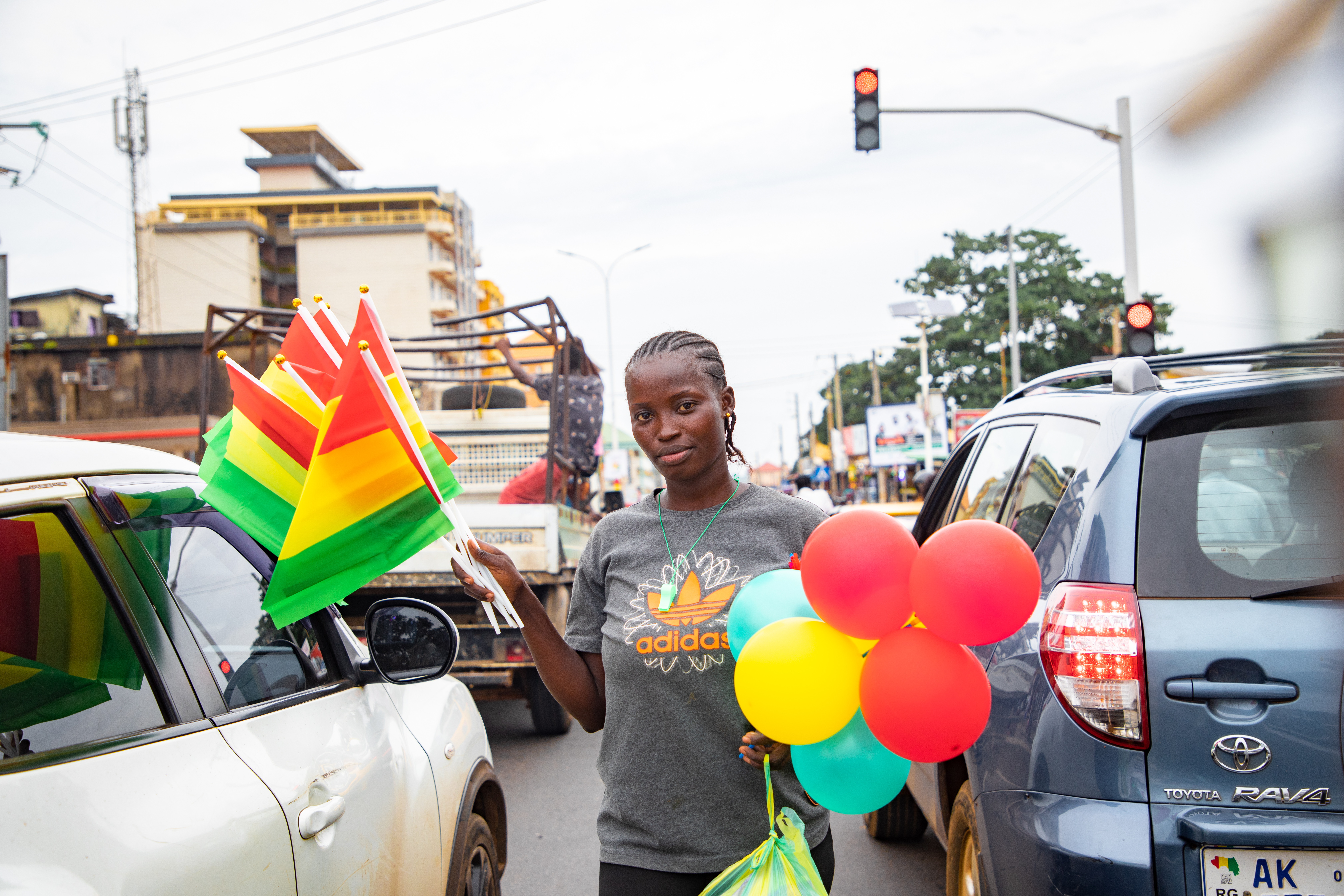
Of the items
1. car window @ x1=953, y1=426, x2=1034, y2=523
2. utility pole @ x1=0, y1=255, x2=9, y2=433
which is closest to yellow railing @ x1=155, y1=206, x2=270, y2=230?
utility pole @ x1=0, y1=255, x2=9, y2=433

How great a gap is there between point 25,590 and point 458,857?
155cm

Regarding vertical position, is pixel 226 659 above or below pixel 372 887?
→ above

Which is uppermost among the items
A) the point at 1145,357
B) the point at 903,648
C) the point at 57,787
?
the point at 1145,357

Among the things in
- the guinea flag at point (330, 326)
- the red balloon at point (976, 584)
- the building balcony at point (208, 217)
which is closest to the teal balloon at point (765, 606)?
the red balloon at point (976, 584)

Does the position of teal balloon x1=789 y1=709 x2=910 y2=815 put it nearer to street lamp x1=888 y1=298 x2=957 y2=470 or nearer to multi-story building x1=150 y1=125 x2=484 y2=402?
street lamp x1=888 y1=298 x2=957 y2=470

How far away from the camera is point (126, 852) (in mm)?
1415

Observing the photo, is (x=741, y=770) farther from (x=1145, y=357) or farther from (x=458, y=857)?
(x=1145, y=357)

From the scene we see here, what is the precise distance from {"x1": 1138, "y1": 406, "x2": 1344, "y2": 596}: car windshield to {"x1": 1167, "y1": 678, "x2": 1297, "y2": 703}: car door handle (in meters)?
0.21

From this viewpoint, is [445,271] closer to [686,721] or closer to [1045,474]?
[1045,474]

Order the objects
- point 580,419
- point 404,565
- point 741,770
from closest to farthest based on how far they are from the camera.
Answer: point 741,770 → point 404,565 → point 580,419

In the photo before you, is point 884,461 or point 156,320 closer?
point 884,461

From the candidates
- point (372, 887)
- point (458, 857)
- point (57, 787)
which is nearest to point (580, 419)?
point (458, 857)

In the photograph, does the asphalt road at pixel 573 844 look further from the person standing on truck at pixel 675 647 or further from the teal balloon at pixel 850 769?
the teal balloon at pixel 850 769

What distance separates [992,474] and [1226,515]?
1.42 meters
